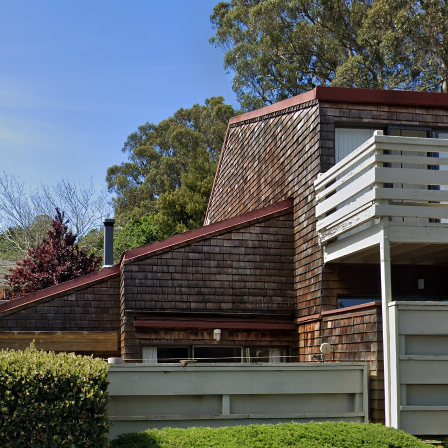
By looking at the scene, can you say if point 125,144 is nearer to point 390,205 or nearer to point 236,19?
point 236,19

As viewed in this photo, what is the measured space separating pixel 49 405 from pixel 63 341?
662 cm

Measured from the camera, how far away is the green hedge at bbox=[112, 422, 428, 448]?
796 centimetres

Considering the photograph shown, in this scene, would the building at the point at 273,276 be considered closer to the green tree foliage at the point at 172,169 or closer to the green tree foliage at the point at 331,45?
the green tree foliage at the point at 331,45

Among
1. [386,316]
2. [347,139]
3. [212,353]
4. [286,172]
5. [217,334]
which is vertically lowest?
[212,353]

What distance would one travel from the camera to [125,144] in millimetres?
54594

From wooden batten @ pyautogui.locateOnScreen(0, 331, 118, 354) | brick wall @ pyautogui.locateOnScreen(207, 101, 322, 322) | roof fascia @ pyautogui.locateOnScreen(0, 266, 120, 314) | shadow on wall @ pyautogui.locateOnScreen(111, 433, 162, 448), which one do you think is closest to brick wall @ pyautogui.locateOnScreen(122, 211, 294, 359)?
brick wall @ pyautogui.locateOnScreen(207, 101, 322, 322)

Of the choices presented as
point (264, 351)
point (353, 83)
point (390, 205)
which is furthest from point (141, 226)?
point (390, 205)

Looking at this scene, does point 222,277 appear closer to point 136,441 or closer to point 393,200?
point 393,200

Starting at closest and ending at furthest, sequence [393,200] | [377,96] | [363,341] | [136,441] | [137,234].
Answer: [136,441], [363,341], [393,200], [377,96], [137,234]

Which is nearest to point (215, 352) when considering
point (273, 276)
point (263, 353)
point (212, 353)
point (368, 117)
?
point (212, 353)

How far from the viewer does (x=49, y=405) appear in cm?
717

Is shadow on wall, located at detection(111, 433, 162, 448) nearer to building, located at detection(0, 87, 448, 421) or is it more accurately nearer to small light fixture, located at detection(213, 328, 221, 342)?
building, located at detection(0, 87, 448, 421)

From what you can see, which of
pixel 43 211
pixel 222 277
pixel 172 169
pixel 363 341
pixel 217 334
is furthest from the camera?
pixel 172 169

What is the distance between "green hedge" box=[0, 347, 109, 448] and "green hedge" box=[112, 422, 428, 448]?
2.65 ft
